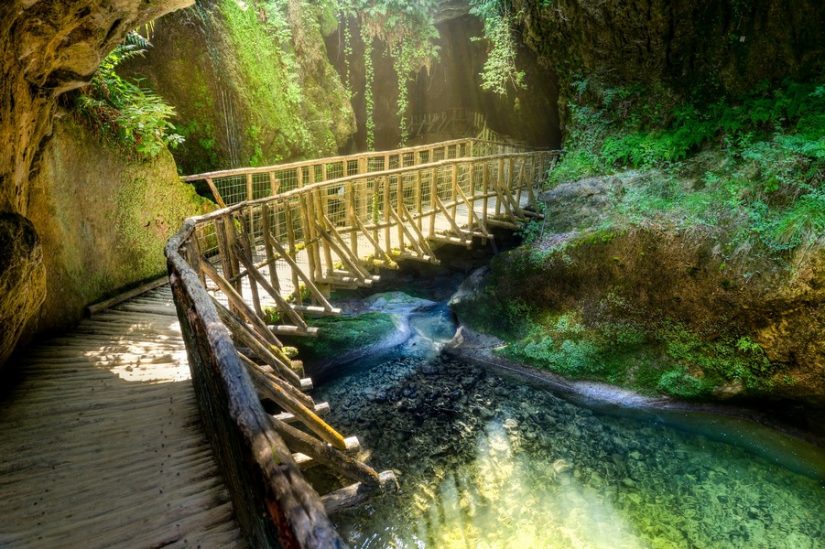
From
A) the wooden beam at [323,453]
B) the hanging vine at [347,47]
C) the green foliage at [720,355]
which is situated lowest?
the green foliage at [720,355]

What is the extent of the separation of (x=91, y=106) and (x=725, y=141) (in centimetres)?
1134

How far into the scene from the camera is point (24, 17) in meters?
4.00

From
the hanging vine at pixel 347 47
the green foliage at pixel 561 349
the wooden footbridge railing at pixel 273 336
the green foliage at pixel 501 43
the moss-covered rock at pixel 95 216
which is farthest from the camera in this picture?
the hanging vine at pixel 347 47

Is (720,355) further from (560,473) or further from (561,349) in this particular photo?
(560,473)

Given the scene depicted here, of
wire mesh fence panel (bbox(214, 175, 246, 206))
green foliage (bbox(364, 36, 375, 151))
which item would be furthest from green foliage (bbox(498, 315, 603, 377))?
green foliage (bbox(364, 36, 375, 151))

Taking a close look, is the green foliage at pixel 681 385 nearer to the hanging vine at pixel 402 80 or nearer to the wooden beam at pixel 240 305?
the wooden beam at pixel 240 305

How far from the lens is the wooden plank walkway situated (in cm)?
277

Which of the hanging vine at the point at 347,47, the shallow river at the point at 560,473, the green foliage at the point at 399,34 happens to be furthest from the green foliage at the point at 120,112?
the green foliage at the point at 399,34

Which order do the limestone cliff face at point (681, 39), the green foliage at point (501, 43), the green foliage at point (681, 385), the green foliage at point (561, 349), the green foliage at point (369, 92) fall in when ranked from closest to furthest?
the green foliage at point (681, 385), the green foliage at point (561, 349), the limestone cliff face at point (681, 39), the green foliage at point (501, 43), the green foliage at point (369, 92)

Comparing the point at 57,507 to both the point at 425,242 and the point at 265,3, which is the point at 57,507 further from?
the point at 265,3

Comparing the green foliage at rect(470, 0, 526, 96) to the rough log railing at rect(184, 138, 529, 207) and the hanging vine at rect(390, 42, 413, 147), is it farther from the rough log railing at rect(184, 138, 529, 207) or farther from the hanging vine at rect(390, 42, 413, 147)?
the hanging vine at rect(390, 42, 413, 147)

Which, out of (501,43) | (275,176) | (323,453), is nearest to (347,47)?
(501,43)

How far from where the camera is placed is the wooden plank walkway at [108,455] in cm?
277

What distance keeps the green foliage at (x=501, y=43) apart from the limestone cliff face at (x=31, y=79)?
422 inches
